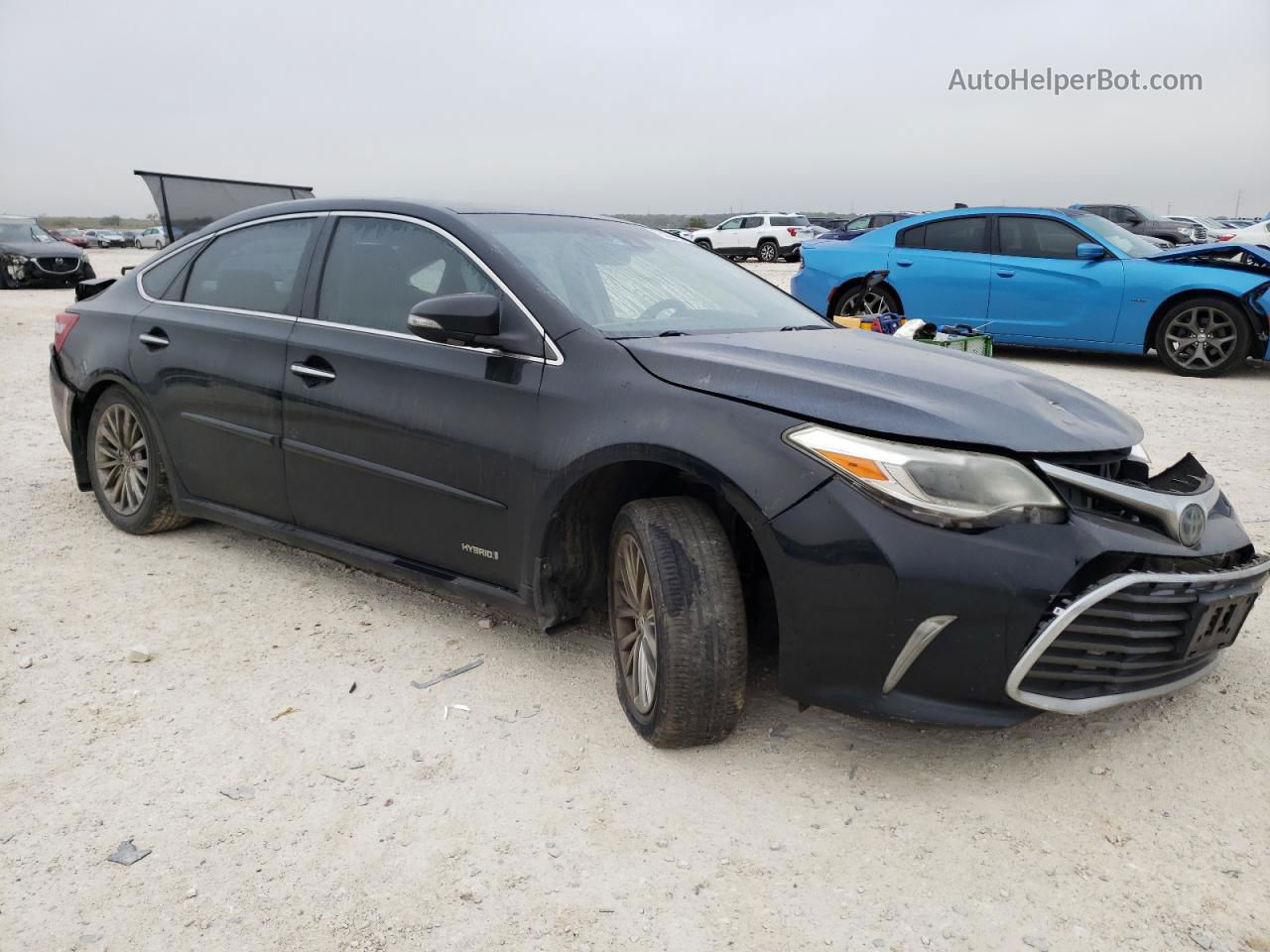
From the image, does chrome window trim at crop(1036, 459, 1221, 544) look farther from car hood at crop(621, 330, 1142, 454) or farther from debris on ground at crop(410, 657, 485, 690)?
debris on ground at crop(410, 657, 485, 690)

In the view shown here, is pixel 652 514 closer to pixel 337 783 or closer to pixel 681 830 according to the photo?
pixel 681 830

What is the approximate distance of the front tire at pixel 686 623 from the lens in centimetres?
261

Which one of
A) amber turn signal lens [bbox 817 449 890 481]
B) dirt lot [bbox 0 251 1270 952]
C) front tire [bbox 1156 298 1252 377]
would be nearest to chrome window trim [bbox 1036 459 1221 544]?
amber turn signal lens [bbox 817 449 890 481]

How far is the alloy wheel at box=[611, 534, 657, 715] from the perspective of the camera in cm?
282

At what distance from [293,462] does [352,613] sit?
60 cm

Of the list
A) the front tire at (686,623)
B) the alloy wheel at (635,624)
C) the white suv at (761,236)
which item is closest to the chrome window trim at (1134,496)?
the front tire at (686,623)

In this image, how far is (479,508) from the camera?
3137mm

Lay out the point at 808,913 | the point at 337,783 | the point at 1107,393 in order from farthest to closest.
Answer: the point at 1107,393, the point at 337,783, the point at 808,913

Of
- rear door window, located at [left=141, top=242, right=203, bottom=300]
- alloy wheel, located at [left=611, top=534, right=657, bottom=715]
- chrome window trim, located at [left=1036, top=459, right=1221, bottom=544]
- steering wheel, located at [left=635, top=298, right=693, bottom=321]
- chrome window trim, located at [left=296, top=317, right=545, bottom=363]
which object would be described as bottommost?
alloy wheel, located at [left=611, top=534, right=657, bottom=715]

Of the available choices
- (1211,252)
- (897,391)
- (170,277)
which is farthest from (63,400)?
(1211,252)

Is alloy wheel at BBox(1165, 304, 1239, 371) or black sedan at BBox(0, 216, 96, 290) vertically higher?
black sedan at BBox(0, 216, 96, 290)

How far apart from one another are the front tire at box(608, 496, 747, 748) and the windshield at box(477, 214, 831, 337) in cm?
65

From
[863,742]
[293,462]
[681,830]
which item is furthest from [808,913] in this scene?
[293,462]

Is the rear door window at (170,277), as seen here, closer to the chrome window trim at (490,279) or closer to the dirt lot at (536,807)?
the chrome window trim at (490,279)
